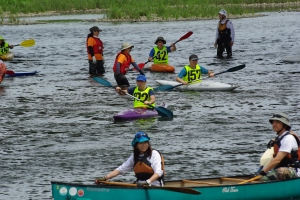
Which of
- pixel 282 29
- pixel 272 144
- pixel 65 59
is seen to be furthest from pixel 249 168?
pixel 282 29

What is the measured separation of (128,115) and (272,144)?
25.3 ft

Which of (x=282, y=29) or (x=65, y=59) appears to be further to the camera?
(x=282, y=29)

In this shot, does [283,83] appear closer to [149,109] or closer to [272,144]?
[149,109]

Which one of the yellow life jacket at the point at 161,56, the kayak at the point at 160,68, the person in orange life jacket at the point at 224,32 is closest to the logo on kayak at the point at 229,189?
the yellow life jacket at the point at 161,56

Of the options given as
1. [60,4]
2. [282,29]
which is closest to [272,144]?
[282,29]

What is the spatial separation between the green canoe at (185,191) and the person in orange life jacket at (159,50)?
15.6 m

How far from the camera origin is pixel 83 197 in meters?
10.9

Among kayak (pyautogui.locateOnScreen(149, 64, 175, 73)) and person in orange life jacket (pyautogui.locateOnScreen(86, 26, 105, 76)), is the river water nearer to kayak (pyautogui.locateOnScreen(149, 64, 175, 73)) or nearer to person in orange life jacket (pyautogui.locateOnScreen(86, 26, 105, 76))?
kayak (pyautogui.locateOnScreen(149, 64, 175, 73))

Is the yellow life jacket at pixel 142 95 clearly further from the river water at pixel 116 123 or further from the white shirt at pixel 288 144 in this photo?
the white shirt at pixel 288 144

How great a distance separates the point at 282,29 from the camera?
46.5m

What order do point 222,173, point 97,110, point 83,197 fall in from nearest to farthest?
point 83,197 → point 222,173 → point 97,110

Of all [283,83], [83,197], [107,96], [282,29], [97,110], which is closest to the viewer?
[83,197]

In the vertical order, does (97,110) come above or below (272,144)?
below

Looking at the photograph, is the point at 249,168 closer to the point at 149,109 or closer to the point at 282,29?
the point at 149,109
